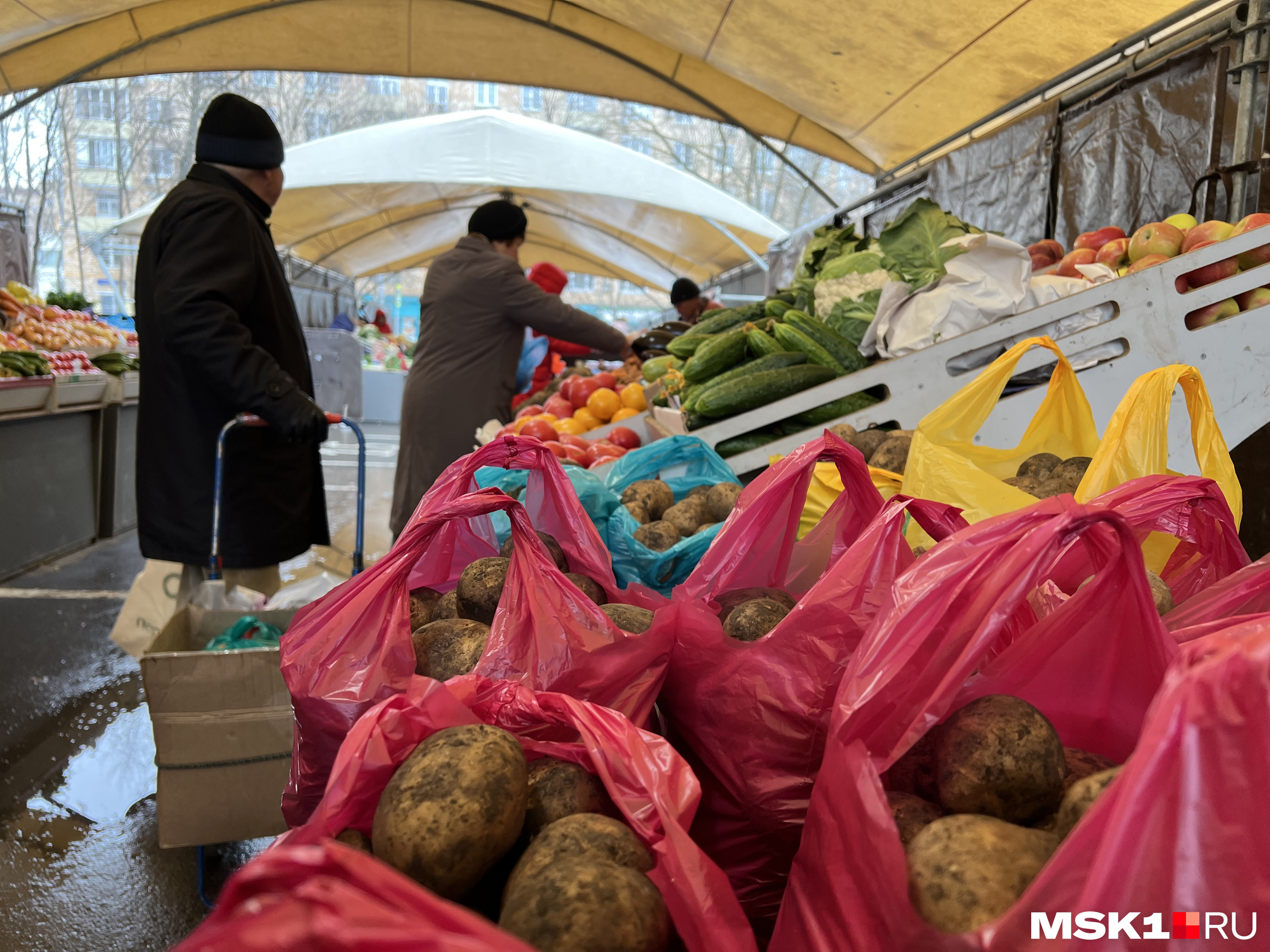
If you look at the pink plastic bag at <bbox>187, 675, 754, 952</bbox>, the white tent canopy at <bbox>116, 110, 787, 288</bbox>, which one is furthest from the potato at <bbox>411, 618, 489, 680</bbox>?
the white tent canopy at <bbox>116, 110, 787, 288</bbox>

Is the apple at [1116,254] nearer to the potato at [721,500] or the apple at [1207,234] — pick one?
the apple at [1207,234]

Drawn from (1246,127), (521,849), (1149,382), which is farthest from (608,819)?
(1246,127)

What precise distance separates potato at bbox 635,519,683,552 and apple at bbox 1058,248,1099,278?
2252mm

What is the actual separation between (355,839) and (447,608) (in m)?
0.63

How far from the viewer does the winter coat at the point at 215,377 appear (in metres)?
2.74

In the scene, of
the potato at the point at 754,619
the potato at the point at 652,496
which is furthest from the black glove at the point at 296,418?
Result: the potato at the point at 754,619

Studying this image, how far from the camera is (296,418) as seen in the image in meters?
2.83

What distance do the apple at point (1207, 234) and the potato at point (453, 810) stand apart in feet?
9.29

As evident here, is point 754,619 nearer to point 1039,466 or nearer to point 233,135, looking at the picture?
point 1039,466

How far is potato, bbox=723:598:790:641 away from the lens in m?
1.28

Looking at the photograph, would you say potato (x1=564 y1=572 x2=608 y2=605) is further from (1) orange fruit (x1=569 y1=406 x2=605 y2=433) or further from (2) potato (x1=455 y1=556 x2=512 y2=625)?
(1) orange fruit (x1=569 y1=406 x2=605 y2=433)

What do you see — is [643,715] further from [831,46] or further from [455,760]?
[831,46]

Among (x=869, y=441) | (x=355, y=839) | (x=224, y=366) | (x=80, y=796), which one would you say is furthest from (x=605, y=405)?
(x=355, y=839)

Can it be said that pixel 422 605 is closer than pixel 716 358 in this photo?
Yes
